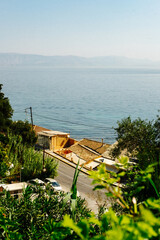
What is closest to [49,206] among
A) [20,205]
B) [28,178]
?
[20,205]

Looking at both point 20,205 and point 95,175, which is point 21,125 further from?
point 95,175

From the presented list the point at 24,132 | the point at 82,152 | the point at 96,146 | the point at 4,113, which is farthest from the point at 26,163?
the point at 96,146

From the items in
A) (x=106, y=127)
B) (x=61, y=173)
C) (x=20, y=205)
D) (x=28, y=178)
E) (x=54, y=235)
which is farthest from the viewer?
(x=106, y=127)

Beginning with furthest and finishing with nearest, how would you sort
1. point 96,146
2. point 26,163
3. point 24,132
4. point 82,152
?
point 96,146
point 82,152
point 24,132
point 26,163

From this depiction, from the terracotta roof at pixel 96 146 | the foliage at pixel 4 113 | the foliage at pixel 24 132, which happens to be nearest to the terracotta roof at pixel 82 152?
the terracotta roof at pixel 96 146

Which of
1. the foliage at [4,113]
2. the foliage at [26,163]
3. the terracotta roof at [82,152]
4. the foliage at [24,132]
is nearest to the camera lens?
the foliage at [26,163]

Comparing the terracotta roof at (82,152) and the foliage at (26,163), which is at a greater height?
the foliage at (26,163)

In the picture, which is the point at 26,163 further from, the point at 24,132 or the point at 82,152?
the point at 82,152

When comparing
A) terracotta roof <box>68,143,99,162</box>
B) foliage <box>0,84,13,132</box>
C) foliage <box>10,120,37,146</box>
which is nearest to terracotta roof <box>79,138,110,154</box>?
terracotta roof <box>68,143,99,162</box>

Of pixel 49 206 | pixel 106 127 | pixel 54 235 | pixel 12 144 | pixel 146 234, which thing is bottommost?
pixel 106 127

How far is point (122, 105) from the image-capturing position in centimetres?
13988

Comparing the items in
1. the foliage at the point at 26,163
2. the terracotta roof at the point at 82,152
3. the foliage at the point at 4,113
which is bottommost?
the terracotta roof at the point at 82,152

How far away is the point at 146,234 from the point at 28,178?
81.6 feet

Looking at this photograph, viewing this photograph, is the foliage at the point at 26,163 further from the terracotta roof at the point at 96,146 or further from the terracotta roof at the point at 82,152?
the terracotta roof at the point at 96,146
